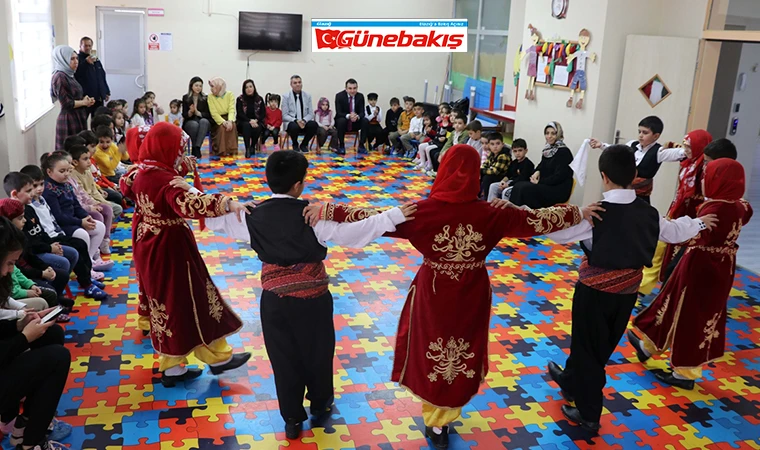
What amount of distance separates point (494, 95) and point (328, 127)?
9.84 ft

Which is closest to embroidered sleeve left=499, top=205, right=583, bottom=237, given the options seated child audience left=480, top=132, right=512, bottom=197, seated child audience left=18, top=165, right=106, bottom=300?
seated child audience left=18, top=165, right=106, bottom=300

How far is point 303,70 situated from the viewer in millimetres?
13117

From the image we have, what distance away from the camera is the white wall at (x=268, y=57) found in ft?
40.0

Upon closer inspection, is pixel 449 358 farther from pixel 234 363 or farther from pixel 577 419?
pixel 234 363

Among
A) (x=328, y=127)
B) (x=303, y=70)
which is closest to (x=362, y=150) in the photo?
(x=328, y=127)

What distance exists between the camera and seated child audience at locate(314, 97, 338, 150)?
11352 millimetres

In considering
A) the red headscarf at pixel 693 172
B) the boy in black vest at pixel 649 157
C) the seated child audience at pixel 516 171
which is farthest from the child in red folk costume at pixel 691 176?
the seated child audience at pixel 516 171

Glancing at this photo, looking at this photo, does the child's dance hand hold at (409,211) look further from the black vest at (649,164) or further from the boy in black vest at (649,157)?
the black vest at (649,164)

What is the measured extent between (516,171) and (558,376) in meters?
4.04

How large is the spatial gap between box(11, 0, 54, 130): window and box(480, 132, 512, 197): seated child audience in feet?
16.8

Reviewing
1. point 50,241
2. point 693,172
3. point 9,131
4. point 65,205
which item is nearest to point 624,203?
point 693,172

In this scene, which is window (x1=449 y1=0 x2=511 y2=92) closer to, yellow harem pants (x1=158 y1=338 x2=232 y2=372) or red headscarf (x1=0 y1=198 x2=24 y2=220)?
yellow harem pants (x1=158 y1=338 x2=232 y2=372)

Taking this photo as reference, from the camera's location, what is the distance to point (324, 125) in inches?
456

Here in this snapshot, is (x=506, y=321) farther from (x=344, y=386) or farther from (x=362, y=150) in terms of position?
(x=362, y=150)
